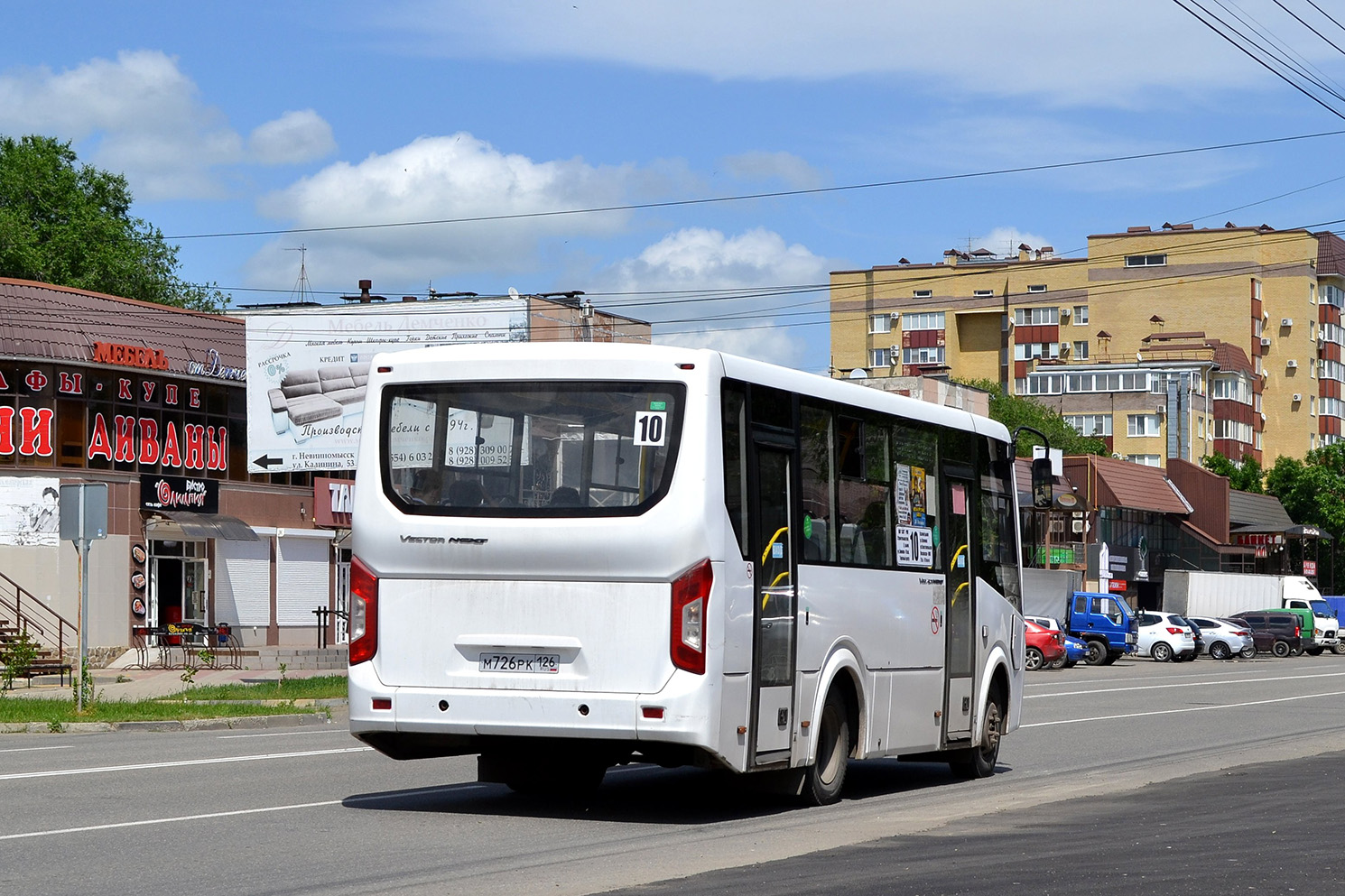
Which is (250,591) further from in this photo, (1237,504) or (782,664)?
(1237,504)

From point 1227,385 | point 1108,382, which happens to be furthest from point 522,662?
point 1227,385

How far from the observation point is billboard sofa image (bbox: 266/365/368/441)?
37969 millimetres

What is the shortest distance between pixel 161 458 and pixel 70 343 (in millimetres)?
3998

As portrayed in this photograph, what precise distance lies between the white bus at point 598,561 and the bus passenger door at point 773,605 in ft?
0.06

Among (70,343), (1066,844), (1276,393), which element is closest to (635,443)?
(1066,844)

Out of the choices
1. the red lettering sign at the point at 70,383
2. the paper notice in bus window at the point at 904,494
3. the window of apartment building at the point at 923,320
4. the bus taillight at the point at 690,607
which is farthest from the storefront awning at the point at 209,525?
the window of apartment building at the point at 923,320

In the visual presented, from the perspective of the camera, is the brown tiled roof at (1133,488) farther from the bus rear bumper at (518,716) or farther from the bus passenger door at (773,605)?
the bus rear bumper at (518,716)

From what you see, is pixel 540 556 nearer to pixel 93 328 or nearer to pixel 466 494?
pixel 466 494

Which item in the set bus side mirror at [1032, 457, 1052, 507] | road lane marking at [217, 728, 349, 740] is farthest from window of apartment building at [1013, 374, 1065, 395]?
bus side mirror at [1032, 457, 1052, 507]

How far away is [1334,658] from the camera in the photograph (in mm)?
60281

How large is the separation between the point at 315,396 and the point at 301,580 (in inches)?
431

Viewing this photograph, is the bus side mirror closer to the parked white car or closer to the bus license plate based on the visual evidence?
the bus license plate

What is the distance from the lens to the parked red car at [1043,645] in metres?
45.8

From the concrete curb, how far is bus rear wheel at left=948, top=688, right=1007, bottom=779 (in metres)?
10.0
